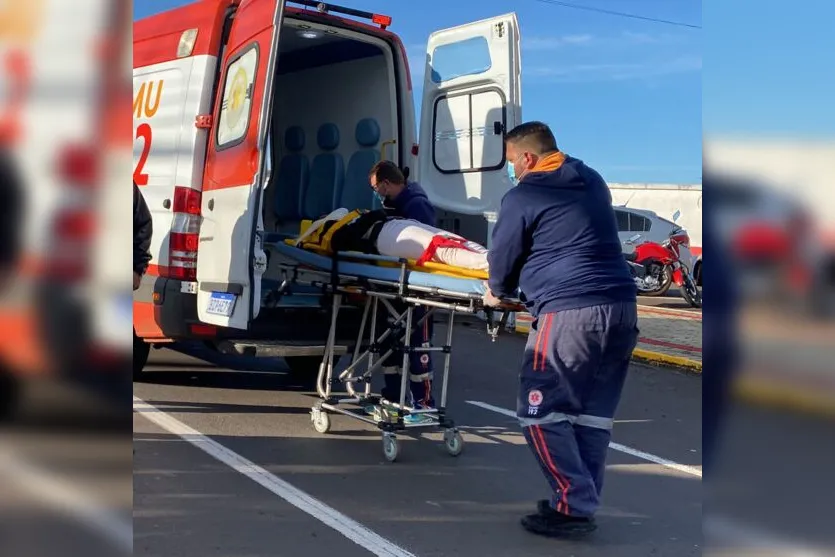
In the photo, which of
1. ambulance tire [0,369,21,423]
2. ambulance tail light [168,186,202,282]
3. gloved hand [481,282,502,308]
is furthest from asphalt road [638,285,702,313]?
ambulance tire [0,369,21,423]

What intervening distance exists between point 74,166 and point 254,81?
398cm

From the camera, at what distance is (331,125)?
7.63m

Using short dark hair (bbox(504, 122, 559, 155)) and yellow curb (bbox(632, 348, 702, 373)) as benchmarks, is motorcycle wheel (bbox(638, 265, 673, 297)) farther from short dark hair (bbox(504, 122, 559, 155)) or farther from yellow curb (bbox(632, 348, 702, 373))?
short dark hair (bbox(504, 122, 559, 155))

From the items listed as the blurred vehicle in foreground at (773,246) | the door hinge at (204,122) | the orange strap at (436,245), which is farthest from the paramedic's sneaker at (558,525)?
the door hinge at (204,122)

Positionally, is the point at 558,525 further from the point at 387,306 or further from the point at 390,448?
the point at 387,306

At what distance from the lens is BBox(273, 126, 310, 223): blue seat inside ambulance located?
7.88 meters

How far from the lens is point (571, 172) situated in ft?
13.0

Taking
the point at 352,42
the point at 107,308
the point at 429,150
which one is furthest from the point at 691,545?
the point at 352,42

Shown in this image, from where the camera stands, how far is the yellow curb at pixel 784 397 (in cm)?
117

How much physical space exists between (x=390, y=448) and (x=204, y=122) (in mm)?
2517

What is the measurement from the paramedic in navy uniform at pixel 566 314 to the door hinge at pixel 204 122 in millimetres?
2508

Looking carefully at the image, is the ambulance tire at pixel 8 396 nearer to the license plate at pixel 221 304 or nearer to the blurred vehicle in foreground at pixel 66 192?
the blurred vehicle in foreground at pixel 66 192

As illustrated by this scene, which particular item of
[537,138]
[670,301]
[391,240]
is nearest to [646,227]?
[670,301]

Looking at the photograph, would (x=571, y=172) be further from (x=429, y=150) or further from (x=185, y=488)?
(x=429, y=150)
